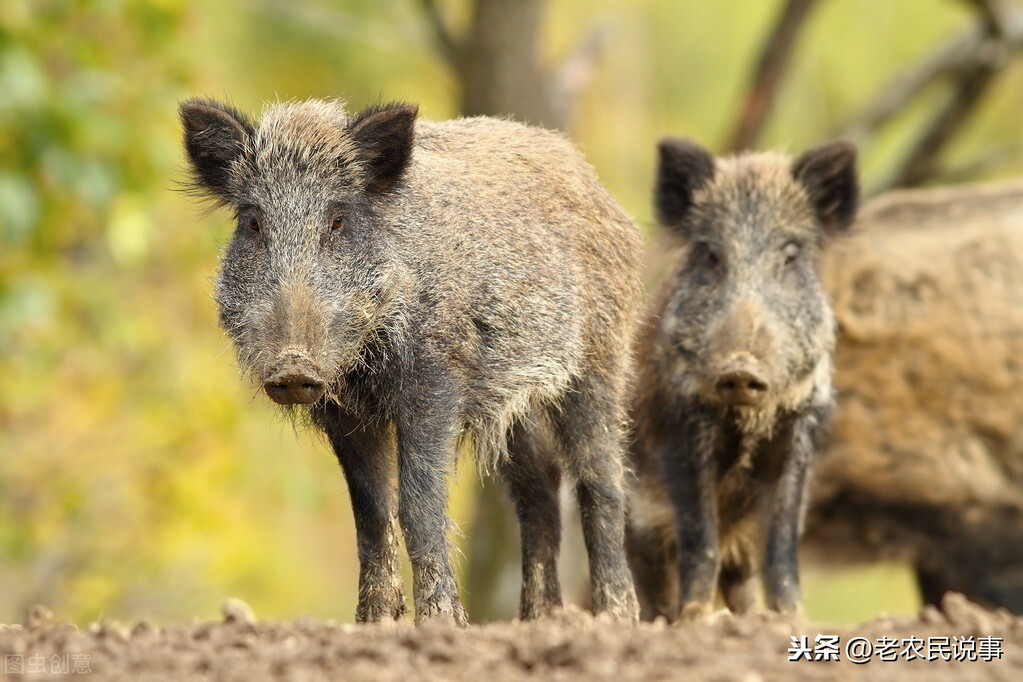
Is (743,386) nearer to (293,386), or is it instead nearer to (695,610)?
(695,610)

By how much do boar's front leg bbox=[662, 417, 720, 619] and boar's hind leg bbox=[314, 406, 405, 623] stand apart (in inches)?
56.2

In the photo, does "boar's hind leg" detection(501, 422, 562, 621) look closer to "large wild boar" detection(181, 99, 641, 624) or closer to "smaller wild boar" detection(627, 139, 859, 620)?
"large wild boar" detection(181, 99, 641, 624)

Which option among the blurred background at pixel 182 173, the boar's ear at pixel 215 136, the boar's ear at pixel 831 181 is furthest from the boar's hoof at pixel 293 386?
the boar's ear at pixel 831 181

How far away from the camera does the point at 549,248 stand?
202 inches

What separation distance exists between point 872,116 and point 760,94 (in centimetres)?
113

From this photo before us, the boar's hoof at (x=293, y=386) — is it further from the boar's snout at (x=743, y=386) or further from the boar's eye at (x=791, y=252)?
Result: the boar's eye at (x=791, y=252)

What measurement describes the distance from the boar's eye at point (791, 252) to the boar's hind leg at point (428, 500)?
225 cm

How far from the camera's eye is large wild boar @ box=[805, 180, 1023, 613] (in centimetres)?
821

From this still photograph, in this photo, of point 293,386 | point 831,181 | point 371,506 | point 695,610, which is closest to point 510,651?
point 293,386

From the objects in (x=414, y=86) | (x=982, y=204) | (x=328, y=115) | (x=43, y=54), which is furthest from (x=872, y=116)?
(x=414, y=86)

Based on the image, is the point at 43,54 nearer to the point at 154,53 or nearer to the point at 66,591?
the point at 154,53

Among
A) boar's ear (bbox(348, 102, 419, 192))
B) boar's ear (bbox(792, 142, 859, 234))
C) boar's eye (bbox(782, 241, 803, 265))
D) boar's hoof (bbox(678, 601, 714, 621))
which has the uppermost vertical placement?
boar's ear (bbox(792, 142, 859, 234))

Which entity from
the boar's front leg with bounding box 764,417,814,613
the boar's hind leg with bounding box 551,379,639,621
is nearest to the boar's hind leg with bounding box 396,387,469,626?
the boar's hind leg with bounding box 551,379,639,621

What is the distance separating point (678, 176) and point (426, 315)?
2.24 metres
